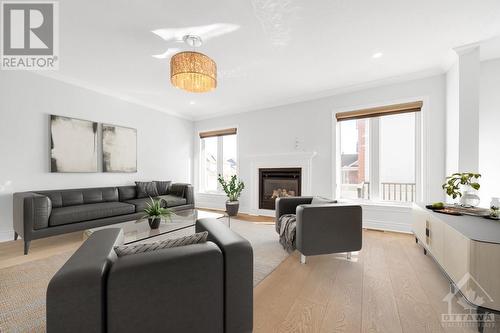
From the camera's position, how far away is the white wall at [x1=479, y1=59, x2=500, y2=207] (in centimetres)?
289

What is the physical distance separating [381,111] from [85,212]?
17.3 feet

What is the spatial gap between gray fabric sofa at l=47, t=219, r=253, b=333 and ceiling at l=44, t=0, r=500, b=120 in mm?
2236

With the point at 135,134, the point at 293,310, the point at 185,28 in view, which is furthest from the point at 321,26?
the point at 135,134

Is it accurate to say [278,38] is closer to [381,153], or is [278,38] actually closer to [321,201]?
[321,201]

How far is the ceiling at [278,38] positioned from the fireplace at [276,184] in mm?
1898

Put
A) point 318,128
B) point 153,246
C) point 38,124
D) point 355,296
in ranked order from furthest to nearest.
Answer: point 318,128 < point 38,124 < point 355,296 < point 153,246

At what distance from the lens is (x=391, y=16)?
215 centimetres

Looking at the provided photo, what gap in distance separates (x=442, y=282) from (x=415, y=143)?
8.13 ft

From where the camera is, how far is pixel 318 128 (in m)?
4.39

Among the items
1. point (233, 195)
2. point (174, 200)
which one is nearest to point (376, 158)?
point (233, 195)

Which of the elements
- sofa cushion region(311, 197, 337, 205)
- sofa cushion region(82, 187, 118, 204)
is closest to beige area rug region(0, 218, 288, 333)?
sofa cushion region(311, 197, 337, 205)

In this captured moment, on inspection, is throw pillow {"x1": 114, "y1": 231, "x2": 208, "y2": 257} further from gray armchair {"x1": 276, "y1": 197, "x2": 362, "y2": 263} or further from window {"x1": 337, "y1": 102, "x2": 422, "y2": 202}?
window {"x1": 337, "y1": 102, "x2": 422, "y2": 202}

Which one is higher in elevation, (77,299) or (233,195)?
(77,299)

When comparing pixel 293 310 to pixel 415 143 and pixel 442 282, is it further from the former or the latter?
pixel 415 143
